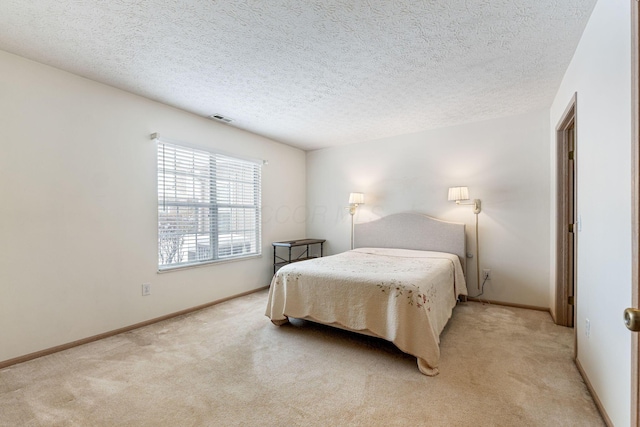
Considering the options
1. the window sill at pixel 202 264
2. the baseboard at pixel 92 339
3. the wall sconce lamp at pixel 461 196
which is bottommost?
the baseboard at pixel 92 339

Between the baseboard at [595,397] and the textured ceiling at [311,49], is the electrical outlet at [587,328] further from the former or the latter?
the textured ceiling at [311,49]

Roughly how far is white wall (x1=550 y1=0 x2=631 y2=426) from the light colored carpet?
0.38m

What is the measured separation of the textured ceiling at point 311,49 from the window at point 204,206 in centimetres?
70

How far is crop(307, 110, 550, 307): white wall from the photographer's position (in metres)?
3.42

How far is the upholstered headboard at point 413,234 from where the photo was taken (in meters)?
3.75

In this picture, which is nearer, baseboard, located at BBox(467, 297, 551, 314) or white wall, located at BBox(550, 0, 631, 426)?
white wall, located at BBox(550, 0, 631, 426)

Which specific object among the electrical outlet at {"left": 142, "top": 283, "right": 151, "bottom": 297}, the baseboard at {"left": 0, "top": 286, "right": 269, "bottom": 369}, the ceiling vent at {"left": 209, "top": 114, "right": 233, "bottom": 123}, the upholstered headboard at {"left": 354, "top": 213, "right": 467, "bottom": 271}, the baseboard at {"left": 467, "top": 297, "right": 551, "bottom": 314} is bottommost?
the baseboard at {"left": 467, "top": 297, "right": 551, "bottom": 314}

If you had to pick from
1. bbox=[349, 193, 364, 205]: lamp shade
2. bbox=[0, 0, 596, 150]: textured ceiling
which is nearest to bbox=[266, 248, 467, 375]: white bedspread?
bbox=[349, 193, 364, 205]: lamp shade

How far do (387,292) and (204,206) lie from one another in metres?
2.52

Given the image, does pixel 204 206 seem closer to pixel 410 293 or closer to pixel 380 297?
pixel 380 297

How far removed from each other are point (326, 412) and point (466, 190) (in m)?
3.10

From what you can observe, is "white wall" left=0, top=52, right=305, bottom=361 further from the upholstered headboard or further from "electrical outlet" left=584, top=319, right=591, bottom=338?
"electrical outlet" left=584, top=319, right=591, bottom=338

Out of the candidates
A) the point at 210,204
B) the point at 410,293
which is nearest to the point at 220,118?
the point at 210,204

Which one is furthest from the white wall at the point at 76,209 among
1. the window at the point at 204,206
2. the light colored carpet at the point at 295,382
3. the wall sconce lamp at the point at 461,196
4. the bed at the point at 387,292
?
the wall sconce lamp at the point at 461,196
